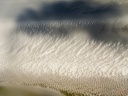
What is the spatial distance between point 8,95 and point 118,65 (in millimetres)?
581

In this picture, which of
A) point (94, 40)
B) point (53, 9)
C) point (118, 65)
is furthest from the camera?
point (53, 9)

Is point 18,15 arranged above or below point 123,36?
above

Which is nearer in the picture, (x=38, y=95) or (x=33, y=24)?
(x=38, y=95)

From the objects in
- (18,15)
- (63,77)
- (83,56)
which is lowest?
(63,77)

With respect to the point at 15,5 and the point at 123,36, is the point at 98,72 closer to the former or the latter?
the point at 123,36

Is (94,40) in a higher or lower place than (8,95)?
higher

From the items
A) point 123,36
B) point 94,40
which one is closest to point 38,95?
point 94,40

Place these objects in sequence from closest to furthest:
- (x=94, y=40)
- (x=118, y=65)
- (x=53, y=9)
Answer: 1. (x=118, y=65)
2. (x=94, y=40)
3. (x=53, y=9)

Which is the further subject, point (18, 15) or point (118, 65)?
point (18, 15)

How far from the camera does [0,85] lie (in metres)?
1.71

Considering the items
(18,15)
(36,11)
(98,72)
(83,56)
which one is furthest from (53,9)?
(98,72)

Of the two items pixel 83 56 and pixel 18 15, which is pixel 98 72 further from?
pixel 18 15

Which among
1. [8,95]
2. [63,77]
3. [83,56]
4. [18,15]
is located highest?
[18,15]

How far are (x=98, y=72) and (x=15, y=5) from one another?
2.23 ft
